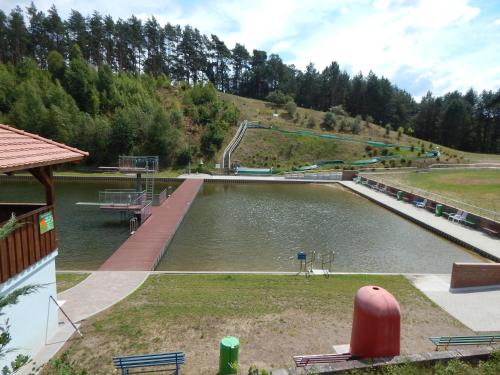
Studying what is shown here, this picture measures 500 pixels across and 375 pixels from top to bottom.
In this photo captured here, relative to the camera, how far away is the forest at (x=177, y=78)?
4753 cm

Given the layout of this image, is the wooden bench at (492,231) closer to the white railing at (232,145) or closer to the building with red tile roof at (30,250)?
the building with red tile roof at (30,250)

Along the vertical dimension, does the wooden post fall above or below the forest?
below

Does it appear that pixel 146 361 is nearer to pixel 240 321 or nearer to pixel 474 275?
pixel 240 321

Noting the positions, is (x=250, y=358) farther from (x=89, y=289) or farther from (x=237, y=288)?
(x=89, y=289)

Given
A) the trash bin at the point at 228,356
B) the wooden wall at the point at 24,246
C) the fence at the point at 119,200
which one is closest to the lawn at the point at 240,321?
the trash bin at the point at 228,356

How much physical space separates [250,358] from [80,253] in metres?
10.2

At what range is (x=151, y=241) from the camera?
1484cm

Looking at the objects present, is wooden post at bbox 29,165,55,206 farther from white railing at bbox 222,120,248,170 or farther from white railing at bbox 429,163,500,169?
white railing at bbox 429,163,500,169

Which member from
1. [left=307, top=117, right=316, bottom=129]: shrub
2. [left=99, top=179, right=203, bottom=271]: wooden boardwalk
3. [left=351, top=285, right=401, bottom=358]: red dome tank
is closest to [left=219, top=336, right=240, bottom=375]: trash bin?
[left=351, top=285, right=401, bottom=358]: red dome tank

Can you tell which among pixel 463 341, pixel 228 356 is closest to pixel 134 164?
pixel 228 356

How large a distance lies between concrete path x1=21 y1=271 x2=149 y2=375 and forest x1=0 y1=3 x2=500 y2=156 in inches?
1278

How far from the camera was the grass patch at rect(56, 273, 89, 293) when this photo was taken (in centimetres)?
1009

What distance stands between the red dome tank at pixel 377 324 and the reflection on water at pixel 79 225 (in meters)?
10.2

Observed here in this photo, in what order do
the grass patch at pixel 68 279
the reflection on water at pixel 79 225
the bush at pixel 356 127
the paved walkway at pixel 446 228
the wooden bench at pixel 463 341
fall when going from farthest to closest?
the bush at pixel 356 127, the paved walkway at pixel 446 228, the reflection on water at pixel 79 225, the grass patch at pixel 68 279, the wooden bench at pixel 463 341
